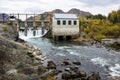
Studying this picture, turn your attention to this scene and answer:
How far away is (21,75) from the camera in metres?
26.2

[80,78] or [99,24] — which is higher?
[99,24]

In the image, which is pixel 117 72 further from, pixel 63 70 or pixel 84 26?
pixel 84 26

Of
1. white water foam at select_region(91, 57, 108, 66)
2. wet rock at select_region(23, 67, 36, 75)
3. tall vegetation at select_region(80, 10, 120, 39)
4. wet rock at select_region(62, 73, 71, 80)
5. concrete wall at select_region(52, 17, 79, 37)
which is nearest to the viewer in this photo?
wet rock at select_region(23, 67, 36, 75)

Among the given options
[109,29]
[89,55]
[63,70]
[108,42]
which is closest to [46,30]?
[109,29]

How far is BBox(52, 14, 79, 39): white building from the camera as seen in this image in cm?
7106

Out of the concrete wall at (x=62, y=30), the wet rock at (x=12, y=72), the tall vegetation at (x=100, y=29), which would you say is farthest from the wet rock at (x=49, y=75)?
the concrete wall at (x=62, y=30)

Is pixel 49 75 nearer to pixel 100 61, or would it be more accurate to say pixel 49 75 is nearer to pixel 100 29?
pixel 100 61

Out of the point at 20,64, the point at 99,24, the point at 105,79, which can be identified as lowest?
the point at 105,79

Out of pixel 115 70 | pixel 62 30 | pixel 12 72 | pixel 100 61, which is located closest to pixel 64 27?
pixel 62 30

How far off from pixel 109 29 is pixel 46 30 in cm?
2288

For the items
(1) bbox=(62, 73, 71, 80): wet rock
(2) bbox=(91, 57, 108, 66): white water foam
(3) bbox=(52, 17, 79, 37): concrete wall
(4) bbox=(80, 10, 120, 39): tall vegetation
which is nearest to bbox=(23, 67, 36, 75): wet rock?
(1) bbox=(62, 73, 71, 80): wet rock

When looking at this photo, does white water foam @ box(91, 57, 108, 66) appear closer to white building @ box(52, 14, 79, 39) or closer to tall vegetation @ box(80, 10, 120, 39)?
tall vegetation @ box(80, 10, 120, 39)

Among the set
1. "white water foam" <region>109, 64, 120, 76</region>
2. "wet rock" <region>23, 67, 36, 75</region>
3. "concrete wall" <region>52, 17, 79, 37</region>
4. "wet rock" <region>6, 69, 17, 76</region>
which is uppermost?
"concrete wall" <region>52, 17, 79, 37</region>

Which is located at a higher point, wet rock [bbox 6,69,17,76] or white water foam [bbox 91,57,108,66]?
wet rock [bbox 6,69,17,76]
